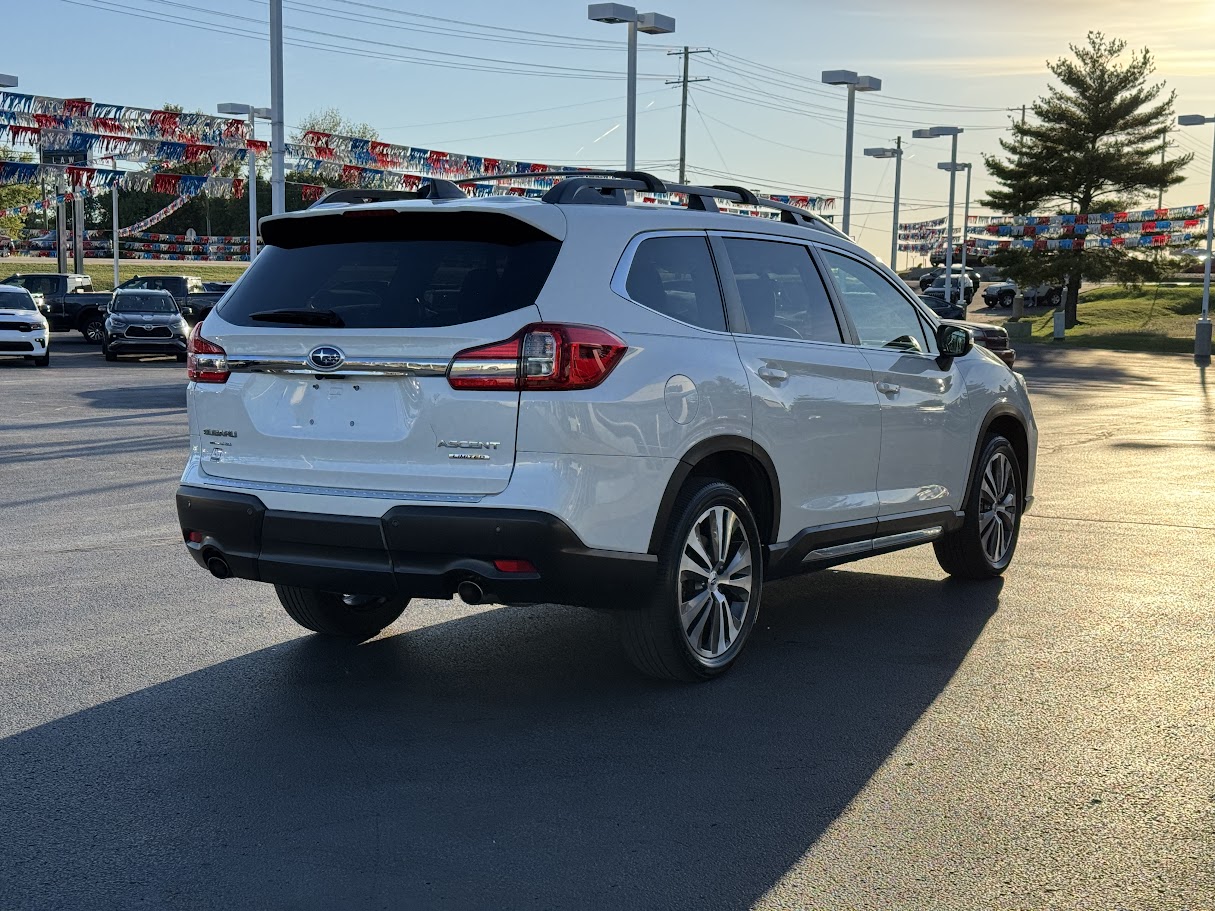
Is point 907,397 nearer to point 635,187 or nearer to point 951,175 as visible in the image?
point 635,187

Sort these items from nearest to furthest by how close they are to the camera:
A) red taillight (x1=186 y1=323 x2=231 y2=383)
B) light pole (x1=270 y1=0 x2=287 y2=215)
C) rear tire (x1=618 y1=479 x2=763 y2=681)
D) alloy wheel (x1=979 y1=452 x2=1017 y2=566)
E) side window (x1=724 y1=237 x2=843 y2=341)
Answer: rear tire (x1=618 y1=479 x2=763 y2=681) → red taillight (x1=186 y1=323 x2=231 y2=383) → side window (x1=724 y1=237 x2=843 y2=341) → alloy wheel (x1=979 y1=452 x2=1017 y2=566) → light pole (x1=270 y1=0 x2=287 y2=215)

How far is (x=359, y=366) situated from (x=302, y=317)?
0.37 metres

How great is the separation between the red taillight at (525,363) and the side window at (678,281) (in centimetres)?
47

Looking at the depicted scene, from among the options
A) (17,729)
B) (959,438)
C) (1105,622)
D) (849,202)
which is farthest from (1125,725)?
(849,202)

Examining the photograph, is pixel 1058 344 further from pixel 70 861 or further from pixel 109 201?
pixel 109 201

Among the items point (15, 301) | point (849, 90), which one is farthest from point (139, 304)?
point (849, 90)

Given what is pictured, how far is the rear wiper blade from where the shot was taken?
5344mm

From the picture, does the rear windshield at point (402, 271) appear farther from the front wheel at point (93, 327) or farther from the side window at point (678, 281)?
the front wheel at point (93, 327)

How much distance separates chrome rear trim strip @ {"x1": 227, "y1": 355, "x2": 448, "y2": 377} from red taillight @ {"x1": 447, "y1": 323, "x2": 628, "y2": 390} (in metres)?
0.09

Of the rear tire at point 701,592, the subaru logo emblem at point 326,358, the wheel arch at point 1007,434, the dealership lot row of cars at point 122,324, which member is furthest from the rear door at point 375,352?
the dealership lot row of cars at point 122,324

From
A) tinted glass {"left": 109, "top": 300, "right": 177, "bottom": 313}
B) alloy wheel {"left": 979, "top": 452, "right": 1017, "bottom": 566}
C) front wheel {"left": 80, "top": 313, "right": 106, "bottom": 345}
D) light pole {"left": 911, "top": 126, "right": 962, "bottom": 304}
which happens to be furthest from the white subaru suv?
light pole {"left": 911, "top": 126, "right": 962, "bottom": 304}

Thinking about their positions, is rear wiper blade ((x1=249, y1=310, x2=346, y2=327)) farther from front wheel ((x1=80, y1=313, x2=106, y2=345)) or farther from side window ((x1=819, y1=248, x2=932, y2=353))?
front wheel ((x1=80, y1=313, x2=106, y2=345))

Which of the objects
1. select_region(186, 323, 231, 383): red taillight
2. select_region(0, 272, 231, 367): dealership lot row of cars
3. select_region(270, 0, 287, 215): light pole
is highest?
select_region(270, 0, 287, 215): light pole

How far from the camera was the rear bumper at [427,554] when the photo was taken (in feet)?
16.4
